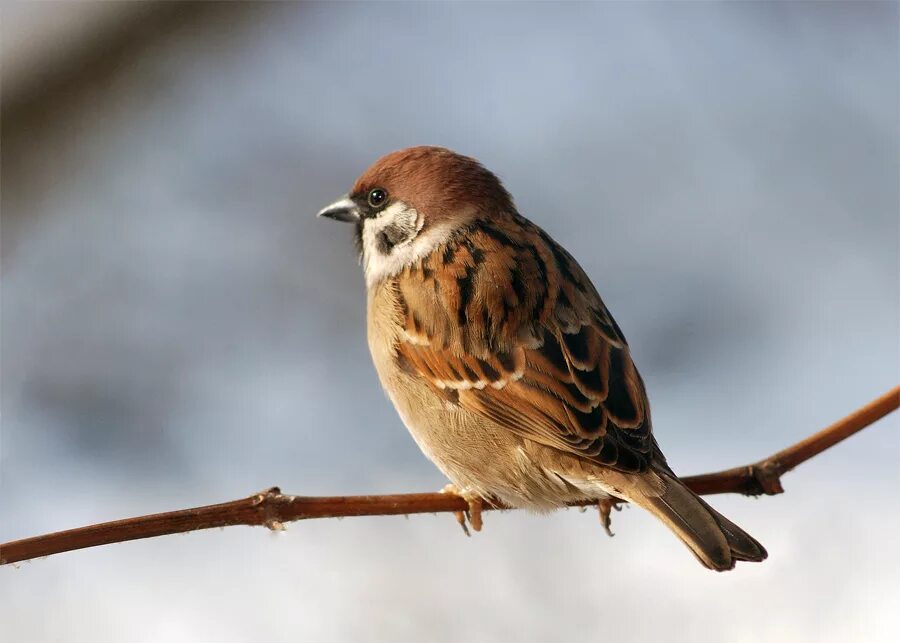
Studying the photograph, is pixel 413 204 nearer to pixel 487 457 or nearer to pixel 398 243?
pixel 398 243

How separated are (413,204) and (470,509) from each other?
105cm

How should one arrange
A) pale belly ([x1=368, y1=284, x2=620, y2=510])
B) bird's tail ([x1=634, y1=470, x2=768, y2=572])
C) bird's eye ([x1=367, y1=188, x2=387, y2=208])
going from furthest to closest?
1. bird's eye ([x1=367, y1=188, x2=387, y2=208])
2. pale belly ([x1=368, y1=284, x2=620, y2=510])
3. bird's tail ([x1=634, y1=470, x2=768, y2=572])

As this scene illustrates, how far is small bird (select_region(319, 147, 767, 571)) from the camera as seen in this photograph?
298 cm

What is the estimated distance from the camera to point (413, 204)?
3.58 m

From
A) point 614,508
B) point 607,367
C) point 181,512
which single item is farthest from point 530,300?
point 181,512

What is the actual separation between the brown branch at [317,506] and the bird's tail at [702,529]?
0.12 m

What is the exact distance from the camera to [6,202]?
4.68 m

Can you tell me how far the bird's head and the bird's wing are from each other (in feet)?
0.32

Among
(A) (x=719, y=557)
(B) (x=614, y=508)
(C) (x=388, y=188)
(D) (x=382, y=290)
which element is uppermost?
(C) (x=388, y=188)

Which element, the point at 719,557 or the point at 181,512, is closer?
the point at 181,512

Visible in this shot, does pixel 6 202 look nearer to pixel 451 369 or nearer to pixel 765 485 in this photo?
pixel 451 369

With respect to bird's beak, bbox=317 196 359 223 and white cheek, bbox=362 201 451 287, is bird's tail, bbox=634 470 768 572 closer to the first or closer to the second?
white cheek, bbox=362 201 451 287

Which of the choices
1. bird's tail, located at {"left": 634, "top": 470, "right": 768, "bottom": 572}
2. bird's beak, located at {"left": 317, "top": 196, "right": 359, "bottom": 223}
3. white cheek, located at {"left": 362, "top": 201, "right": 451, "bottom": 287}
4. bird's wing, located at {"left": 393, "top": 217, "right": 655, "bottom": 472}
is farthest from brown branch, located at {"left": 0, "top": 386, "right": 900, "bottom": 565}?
bird's beak, located at {"left": 317, "top": 196, "right": 359, "bottom": 223}

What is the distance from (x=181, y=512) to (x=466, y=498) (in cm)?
138
